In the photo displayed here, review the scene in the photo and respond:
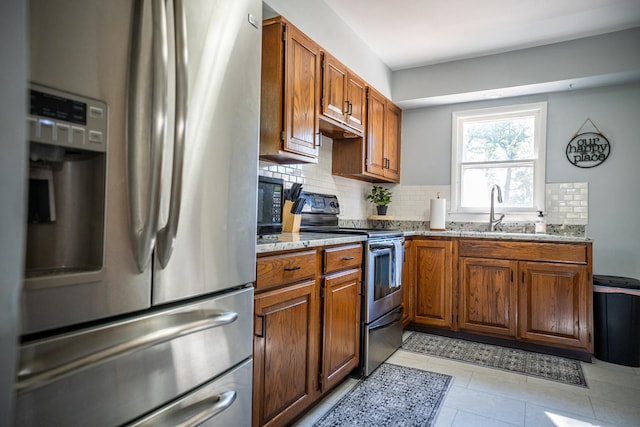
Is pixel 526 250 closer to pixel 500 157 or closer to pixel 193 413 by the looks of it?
pixel 500 157

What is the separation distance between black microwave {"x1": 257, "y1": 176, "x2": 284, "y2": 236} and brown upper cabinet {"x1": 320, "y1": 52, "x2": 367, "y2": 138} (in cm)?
72

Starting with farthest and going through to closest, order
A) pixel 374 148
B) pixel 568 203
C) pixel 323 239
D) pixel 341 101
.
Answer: pixel 374 148 < pixel 568 203 < pixel 341 101 < pixel 323 239

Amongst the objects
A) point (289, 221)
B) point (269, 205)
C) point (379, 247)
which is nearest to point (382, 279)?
point (379, 247)

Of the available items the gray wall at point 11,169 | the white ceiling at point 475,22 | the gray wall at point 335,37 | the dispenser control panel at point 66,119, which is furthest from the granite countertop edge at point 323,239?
the white ceiling at point 475,22

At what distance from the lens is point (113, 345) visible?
2.78 ft

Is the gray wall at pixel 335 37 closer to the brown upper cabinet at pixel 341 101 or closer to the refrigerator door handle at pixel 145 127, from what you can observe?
the brown upper cabinet at pixel 341 101

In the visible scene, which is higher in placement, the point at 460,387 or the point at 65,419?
the point at 65,419

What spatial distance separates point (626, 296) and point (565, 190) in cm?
110

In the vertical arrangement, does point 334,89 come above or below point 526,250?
above

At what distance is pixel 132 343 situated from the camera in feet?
2.89

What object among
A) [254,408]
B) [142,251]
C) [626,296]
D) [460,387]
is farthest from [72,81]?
[626,296]

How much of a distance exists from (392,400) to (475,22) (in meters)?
2.90

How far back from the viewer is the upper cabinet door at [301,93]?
2367 millimetres

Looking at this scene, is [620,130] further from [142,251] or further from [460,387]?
[142,251]
